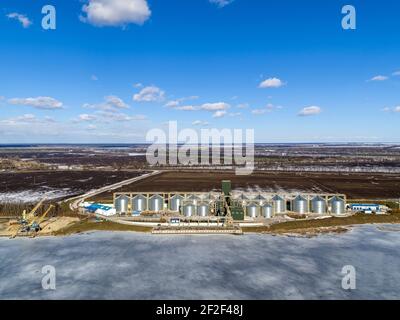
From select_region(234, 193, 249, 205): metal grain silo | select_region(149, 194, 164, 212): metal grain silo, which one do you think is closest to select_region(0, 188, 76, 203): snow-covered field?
select_region(149, 194, 164, 212): metal grain silo

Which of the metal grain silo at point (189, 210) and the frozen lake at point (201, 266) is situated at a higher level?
the metal grain silo at point (189, 210)

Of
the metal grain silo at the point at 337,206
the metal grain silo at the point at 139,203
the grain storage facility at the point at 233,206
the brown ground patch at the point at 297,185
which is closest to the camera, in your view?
the grain storage facility at the point at 233,206

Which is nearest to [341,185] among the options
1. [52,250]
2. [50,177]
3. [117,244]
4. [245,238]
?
[245,238]

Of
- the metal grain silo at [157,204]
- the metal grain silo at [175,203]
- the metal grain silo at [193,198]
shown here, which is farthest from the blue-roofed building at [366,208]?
the metal grain silo at [157,204]

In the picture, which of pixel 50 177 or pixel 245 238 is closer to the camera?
pixel 245 238

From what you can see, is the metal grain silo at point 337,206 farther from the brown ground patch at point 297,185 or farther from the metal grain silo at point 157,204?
the metal grain silo at point 157,204
